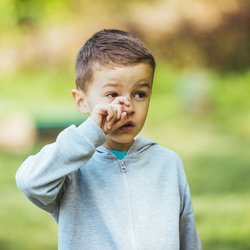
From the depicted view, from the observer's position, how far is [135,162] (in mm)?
2102

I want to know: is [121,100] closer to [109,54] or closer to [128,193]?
[109,54]

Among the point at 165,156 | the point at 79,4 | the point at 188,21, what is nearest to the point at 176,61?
the point at 188,21

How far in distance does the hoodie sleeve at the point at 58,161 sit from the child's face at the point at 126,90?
0.45ft

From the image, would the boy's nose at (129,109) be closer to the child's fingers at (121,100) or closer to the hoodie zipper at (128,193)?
the child's fingers at (121,100)

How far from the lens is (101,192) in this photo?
2.01m

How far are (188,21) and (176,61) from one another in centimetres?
41

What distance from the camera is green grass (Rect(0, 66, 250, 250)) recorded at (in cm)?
492

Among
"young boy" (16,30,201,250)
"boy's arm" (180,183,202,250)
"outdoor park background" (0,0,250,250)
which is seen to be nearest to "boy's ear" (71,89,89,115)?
"young boy" (16,30,201,250)

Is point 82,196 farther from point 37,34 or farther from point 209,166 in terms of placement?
point 37,34

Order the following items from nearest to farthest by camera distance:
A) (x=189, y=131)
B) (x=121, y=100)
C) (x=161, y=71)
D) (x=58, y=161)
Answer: (x=58, y=161), (x=121, y=100), (x=189, y=131), (x=161, y=71)

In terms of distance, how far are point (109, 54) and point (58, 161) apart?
1.32 ft

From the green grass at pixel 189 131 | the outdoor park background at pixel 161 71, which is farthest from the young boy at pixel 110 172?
the outdoor park background at pixel 161 71

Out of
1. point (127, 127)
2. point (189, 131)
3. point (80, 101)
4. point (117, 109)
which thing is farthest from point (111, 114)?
point (189, 131)

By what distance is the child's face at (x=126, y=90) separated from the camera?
1.99m
